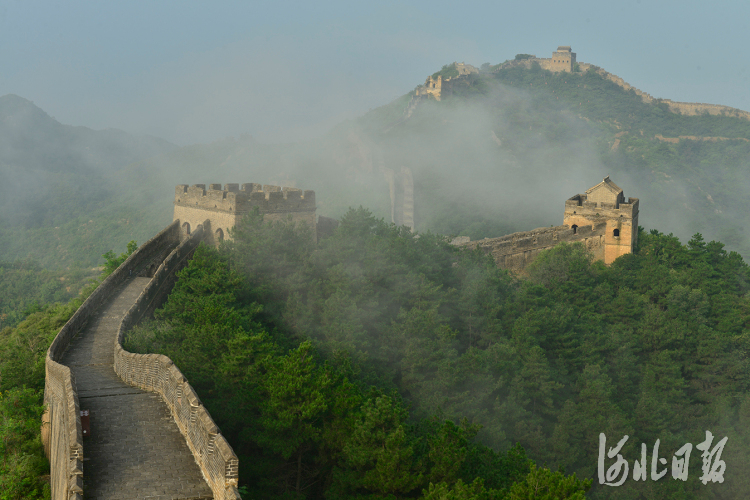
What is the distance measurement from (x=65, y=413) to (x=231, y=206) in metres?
14.7

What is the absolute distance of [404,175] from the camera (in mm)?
68875

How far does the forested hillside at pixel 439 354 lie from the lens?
12.7 meters

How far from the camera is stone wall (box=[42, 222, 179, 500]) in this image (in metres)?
8.48

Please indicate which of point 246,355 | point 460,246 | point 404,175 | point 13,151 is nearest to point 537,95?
point 404,175

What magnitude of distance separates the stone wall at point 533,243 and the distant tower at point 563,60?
84.0m

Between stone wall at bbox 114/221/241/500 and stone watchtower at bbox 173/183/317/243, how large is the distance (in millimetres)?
8439

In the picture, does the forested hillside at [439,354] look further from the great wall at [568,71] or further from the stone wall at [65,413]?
the great wall at [568,71]

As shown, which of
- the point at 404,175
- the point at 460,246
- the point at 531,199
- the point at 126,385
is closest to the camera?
the point at 126,385

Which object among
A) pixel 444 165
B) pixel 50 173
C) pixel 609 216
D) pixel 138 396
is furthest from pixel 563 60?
pixel 138 396

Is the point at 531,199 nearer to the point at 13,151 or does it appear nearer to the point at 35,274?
the point at 35,274

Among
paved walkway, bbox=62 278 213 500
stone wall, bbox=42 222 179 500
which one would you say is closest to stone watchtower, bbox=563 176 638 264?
stone wall, bbox=42 222 179 500

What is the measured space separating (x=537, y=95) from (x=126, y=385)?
102m

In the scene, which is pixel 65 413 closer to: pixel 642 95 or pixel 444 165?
pixel 444 165

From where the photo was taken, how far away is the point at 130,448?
31.3 ft
